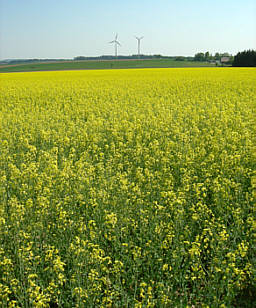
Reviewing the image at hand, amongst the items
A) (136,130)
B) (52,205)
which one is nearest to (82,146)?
(136,130)

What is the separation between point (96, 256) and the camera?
161 inches

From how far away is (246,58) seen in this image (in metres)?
69.0

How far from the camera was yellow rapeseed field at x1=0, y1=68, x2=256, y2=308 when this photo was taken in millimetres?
4180

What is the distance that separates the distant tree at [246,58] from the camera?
68000 millimetres

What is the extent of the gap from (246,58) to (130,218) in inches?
2813

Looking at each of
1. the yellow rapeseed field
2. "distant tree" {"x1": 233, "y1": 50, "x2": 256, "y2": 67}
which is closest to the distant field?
"distant tree" {"x1": 233, "y1": 50, "x2": 256, "y2": 67}

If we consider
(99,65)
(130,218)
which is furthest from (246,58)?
(130,218)

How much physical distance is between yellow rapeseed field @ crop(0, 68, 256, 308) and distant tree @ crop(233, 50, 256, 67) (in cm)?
5885

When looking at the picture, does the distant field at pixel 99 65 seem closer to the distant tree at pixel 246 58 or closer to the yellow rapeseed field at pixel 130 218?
the distant tree at pixel 246 58

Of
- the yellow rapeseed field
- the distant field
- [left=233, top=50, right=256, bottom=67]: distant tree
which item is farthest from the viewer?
the distant field

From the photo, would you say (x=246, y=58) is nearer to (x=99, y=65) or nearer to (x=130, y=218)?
(x=99, y=65)

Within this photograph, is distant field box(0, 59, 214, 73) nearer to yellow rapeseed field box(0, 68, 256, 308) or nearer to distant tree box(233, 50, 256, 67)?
distant tree box(233, 50, 256, 67)

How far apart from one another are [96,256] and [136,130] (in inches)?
325

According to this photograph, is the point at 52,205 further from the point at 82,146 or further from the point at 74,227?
the point at 82,146
